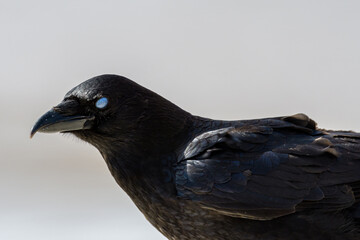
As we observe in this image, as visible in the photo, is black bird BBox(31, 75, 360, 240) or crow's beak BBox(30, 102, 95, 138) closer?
black bird BBox(31, 75, 360, 240)

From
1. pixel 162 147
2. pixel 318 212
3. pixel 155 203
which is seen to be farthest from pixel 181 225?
pixel 318 212

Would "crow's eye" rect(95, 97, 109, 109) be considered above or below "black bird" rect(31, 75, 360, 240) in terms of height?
above

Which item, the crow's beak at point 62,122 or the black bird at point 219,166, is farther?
the crow's beak at point 62,122

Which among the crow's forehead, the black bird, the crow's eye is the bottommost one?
the black bird

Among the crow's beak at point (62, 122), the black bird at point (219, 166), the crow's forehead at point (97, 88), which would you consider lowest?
the black bird at point (219, 166)

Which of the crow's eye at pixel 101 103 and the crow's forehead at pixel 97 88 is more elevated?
the crow's forehead at pixel 97 88

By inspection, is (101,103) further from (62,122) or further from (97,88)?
(62,122)

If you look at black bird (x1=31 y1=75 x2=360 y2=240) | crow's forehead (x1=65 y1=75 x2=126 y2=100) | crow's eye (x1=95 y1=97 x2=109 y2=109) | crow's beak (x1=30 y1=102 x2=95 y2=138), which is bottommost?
black bird (x1=31 y1=75 x2=360 y2=240)
